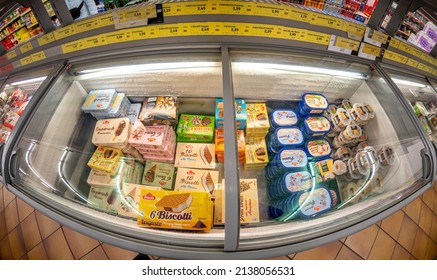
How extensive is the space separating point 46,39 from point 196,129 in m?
1.40

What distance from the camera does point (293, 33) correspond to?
1.46 m

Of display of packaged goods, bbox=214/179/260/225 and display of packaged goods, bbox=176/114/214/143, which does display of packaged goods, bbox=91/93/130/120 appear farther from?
display of packaged goods, bbox=214/179/260/225

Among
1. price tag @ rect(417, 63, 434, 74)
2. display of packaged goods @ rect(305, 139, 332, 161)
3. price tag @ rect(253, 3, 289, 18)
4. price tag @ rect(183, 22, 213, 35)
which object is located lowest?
display of packaged goods @ rect(305, 139, 332, 161)

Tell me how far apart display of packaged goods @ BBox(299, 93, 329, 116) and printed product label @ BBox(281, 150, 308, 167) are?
455 millimetres

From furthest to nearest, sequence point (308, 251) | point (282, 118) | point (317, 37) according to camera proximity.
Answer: point (282, 118)
point (317, 37)
point (308, 251)

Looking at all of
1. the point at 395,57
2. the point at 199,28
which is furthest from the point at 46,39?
the point at 395,57

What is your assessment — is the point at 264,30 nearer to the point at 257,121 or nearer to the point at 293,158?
the point at 257,121

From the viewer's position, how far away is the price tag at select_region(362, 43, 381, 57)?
1.61m

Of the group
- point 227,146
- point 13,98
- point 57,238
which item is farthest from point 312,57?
point 13,98

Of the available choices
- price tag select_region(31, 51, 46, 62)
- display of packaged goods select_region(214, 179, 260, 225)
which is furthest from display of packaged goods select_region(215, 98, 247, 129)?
price tag select_region(31, 51, 46, 62)

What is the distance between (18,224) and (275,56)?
8.83ft

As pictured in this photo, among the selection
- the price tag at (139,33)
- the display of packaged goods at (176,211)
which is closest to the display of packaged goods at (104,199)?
the display of packaged goods at (176,211)

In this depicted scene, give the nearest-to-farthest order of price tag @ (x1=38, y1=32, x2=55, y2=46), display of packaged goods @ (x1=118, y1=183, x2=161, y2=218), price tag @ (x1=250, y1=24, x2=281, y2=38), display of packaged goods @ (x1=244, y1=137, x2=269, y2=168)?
display of packaged goods @ (x1=118, y1=183, x2=161, y2=218) → price tag @ (x1=250, y1=24, x2=281, y2=38) → price tag @ (x1=38, y1=32, x2=55, y2=46) → display of packaged goods @ (x1=244, y1=137, x2=269, y2=168)
